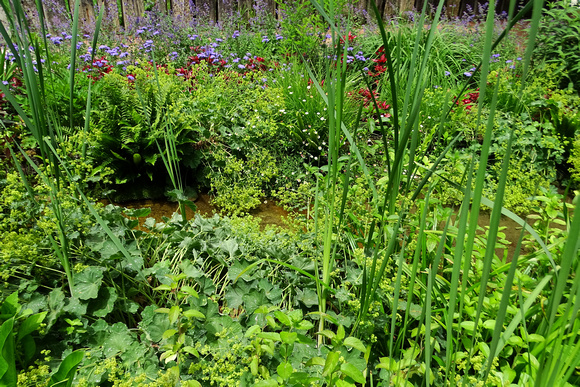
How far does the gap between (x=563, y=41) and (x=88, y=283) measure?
16.5 ft

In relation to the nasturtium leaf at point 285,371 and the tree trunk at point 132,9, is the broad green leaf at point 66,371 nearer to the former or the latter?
the nasturtium leaf at point 285,371

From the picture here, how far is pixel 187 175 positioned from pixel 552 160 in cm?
324

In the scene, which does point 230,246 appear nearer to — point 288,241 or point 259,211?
point 288,241

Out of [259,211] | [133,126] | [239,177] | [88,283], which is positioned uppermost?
[133,126]

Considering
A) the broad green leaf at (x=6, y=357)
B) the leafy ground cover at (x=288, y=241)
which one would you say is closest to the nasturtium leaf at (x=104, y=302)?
the leafy ground cover at (x=288, y=241)

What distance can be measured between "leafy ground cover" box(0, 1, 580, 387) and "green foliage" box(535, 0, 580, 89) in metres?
0.04

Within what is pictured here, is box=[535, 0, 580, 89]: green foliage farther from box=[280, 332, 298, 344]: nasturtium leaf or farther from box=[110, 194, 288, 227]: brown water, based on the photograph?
box=[280, 332, 298, 344]: nasturtium leaf

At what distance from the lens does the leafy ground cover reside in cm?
88

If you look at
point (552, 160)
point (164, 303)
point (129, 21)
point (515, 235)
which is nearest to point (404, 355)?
point (164, 303)

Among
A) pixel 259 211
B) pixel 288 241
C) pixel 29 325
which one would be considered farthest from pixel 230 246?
pixel 259 211

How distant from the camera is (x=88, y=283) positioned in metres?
1.36

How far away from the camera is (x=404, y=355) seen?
1.21m

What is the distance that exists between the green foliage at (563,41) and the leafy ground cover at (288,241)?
4cm

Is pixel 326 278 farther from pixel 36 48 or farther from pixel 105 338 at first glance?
pixel 36 48
